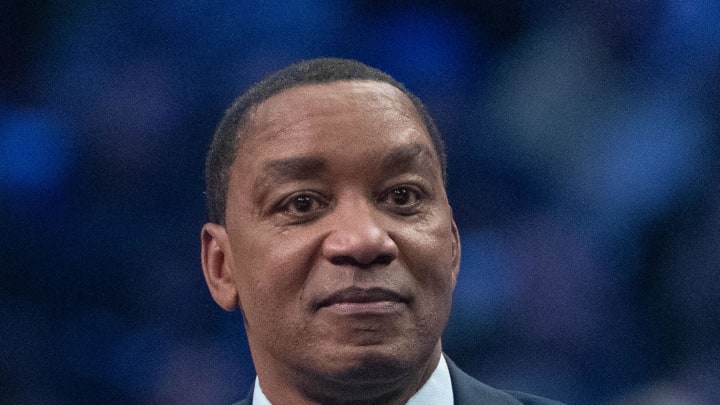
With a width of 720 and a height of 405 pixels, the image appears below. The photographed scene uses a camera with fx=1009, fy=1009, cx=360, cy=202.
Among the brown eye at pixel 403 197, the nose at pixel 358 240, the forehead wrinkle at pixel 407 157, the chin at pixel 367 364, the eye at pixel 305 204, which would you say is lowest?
the chin at pixel 367 364

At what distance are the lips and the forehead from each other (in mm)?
295

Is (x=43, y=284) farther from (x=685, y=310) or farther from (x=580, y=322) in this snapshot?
(x=685, y=310)

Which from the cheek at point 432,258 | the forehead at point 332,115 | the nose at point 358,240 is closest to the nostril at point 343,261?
the nose at point 358,240

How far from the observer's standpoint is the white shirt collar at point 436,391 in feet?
6.29

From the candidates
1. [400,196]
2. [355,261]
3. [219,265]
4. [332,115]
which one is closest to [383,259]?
[355,261]

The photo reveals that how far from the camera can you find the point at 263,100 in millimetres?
2049

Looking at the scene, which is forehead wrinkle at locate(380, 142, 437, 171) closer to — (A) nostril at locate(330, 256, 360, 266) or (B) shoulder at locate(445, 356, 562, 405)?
(A) nostril at locate(330, 256, 360, 266)

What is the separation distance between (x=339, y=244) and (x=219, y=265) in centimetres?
42

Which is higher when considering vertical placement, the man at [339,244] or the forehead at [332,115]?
the forehead at [332,115]

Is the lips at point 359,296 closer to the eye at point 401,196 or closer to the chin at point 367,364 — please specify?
the chin at point 367,364

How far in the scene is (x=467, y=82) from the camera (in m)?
3.19

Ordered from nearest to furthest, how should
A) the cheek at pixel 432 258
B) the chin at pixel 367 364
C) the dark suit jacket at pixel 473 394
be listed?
the chin at pixel 367 364
the cheek at pixel 432 258
the dark suit jacket at pixel 473 394

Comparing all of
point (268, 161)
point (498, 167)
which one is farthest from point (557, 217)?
point (268, 161)

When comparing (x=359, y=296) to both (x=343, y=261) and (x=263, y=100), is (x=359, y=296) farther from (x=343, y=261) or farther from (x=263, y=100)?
(x=263, y=100)
